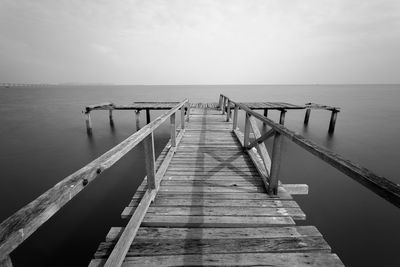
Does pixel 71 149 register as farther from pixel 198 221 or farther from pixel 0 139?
pixel 198 221

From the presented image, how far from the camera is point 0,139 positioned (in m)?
13.1

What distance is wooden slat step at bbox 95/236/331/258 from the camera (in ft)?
6.79

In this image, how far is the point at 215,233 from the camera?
2322 millimetres

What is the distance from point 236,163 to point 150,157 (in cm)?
237

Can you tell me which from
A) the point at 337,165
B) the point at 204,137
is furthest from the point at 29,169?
the point at 337,165

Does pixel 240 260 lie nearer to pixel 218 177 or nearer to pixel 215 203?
pixel 215 203

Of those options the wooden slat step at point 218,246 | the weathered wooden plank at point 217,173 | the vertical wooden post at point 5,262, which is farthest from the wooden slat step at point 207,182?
the vertical wooden post at point 5,262

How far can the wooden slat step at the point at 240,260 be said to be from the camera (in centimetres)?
193

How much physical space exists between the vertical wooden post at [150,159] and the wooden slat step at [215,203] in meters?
0.29

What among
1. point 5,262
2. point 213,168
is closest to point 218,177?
point 213,168

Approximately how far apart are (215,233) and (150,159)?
1.32 metres

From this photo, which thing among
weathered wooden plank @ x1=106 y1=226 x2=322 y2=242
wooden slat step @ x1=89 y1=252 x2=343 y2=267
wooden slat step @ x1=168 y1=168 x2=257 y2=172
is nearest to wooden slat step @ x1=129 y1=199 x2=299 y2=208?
weathered wooden plank @ x1=106 y1=226 x2=322 y2=242

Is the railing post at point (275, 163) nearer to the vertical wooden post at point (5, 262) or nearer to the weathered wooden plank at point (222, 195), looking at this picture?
the weathered wooden plank at point (222, 195)

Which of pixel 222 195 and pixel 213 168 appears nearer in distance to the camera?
pixel 222 195
